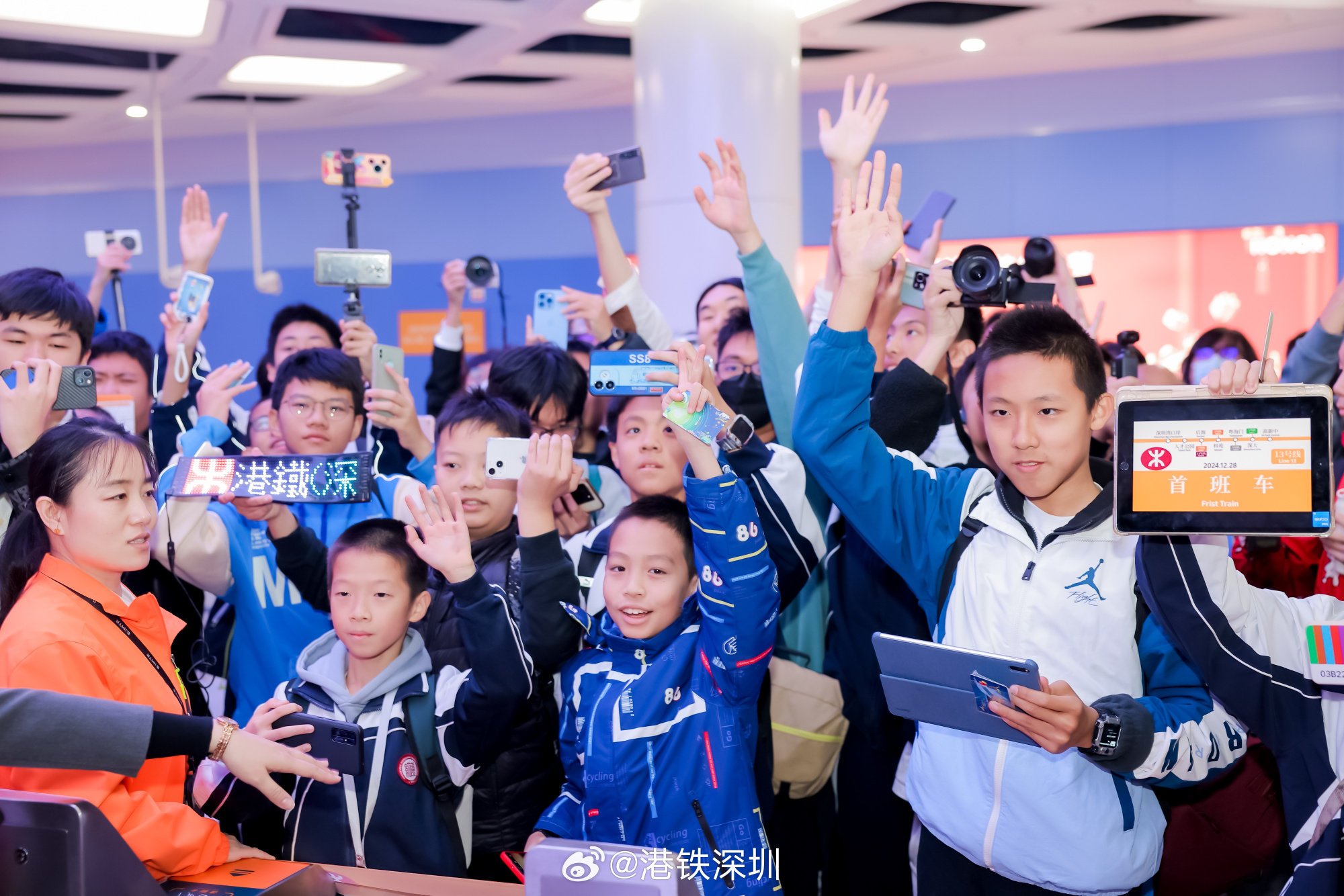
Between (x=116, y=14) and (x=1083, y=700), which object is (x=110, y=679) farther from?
(x=116, y=14)

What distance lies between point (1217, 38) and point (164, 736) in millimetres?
6805

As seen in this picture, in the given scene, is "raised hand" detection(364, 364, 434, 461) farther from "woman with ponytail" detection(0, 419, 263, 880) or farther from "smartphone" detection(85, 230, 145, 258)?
"smartphone" detection(85, 230, 145, 258)

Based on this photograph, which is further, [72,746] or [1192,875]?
→ [1192,875]

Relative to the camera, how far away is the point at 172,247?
326 inches

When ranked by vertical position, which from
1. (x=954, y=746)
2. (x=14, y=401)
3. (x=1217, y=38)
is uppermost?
(x=1217, y=38)

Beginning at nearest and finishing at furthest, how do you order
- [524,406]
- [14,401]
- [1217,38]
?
[14,401] < [524,406] < [1217,38]

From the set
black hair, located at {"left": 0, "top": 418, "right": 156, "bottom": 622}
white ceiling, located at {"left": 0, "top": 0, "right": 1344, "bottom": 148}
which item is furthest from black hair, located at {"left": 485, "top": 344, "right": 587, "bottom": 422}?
white ceiling, located at {"left": 0, "top": 0, "right": 1344, "bottom": 148}

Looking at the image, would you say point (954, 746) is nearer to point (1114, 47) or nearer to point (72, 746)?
point (72, 746)

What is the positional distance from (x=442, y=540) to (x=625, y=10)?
173 inches

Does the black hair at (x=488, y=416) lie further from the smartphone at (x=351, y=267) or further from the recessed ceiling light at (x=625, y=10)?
the recessed ceiling light at (x=625, y=10)

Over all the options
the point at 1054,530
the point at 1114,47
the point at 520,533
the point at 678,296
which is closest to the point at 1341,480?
the point at 1054,530

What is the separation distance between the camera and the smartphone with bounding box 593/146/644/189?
9.65ft

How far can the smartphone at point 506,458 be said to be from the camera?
90.4 inches

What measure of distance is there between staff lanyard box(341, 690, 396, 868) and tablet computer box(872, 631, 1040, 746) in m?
1.02
